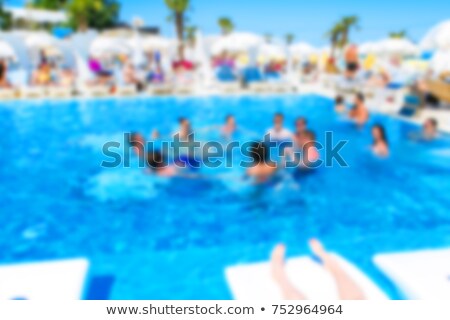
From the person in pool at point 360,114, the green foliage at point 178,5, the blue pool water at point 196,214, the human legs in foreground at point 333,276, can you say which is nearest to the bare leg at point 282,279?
the human legs in foreground at point 333,276

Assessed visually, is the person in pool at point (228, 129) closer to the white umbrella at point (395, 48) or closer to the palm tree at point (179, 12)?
the white umbrella at point (395, 48)

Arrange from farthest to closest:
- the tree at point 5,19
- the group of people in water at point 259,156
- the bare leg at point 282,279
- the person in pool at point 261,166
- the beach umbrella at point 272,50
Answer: the tree at point 5,19, the beach umbrella at point 272,50, the group of people in water at point 259,156, the person in pool at point 261,166, the bare leg at point 282,279

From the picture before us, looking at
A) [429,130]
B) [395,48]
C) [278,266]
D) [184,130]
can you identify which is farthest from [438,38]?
[278,266]

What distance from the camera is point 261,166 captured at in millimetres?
5773

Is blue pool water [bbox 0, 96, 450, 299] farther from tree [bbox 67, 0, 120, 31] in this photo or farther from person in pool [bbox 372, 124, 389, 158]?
tree [bbox 67, 0, 120, 31]

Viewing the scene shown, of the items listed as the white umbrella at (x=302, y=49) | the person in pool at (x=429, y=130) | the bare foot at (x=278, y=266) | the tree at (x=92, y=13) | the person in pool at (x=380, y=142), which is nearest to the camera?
the bare foot at (x=278, y=266)

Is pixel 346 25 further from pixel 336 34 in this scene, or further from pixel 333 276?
pixel 333 276

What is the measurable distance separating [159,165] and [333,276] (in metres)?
3.57

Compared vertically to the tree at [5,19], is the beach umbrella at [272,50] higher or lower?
lower

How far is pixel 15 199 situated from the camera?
575cm

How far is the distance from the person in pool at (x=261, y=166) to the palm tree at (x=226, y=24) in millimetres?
41730

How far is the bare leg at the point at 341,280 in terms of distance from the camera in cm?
294

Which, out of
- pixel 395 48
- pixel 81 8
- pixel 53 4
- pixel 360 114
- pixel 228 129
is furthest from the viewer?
pixel 53 4

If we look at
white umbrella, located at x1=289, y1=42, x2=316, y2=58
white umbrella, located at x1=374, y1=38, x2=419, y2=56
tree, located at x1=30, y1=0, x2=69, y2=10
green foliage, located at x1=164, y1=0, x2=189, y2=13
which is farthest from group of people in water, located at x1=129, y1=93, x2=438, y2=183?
tree, located at x1=30, y1=0, x2=69, y2=10
